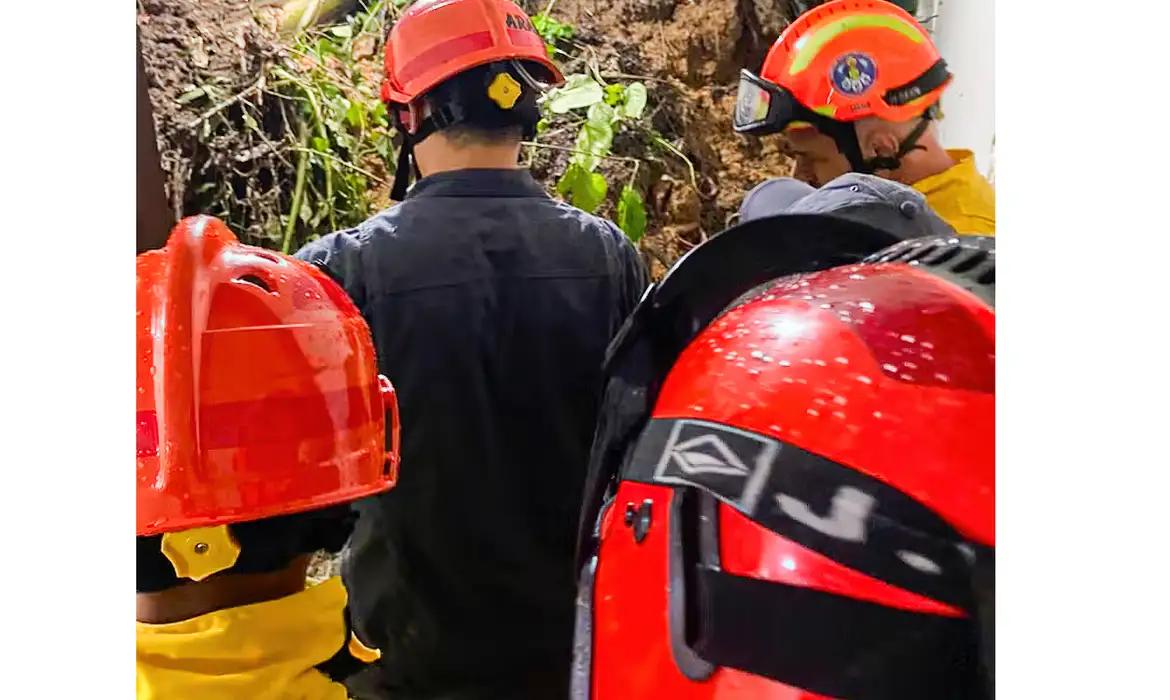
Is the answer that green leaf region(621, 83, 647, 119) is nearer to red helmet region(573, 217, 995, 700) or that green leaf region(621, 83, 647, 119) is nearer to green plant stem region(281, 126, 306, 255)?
green plant stem region(281, 126, 306, 255)

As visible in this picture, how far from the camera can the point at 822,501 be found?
398 millimetres

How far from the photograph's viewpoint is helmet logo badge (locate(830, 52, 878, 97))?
945 millimetres

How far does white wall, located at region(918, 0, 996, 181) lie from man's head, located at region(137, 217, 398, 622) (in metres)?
0.50

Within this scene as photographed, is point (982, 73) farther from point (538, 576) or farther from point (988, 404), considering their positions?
point (538, 576)

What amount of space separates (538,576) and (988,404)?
0.62 meters

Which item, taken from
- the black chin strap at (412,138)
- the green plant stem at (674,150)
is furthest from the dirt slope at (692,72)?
the black chin strap at (412,138)

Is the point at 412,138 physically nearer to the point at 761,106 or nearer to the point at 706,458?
the point at 761,106

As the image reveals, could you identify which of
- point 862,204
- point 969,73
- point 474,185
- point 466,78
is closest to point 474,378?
point 474,185

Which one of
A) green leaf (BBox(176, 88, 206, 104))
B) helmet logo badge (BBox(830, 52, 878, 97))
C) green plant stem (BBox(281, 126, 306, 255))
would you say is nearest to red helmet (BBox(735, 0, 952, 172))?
helmet logo badge (BBox(830, 52, 878, 97))

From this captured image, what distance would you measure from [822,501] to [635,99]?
79 centimetres

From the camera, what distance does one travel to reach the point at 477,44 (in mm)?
950

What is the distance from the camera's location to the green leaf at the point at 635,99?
1086mm
